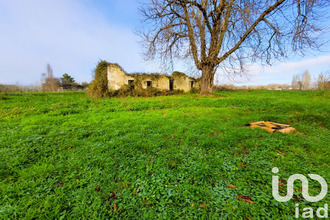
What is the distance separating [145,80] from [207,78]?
8575mm

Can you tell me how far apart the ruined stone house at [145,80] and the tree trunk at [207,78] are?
→ 611cm

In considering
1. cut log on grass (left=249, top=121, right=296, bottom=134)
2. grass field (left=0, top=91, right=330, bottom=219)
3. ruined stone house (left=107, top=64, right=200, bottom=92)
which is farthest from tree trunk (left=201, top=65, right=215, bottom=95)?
grass field (left=0, top=91, right=330, bottom=219)

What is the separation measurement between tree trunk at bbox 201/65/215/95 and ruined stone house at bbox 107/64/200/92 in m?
6.11

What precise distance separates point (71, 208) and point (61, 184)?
0.66 meters

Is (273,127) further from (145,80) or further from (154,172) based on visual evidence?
(145,80)

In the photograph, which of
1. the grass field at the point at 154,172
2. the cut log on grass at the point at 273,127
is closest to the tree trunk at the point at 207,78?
the cut log on grass at the point at 273,127

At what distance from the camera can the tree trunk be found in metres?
13.4

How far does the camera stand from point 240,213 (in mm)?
1659

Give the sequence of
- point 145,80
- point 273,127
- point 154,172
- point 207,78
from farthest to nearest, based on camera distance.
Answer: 1. point 145,80
2. point 207,78
3. point 273,127
4. point 154,172

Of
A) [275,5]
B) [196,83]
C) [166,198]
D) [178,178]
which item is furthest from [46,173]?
A: [196,83]

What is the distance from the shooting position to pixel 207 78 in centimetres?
1371

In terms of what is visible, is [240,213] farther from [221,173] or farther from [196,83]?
[196,83]

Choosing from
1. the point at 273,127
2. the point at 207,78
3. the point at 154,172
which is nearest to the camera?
the point at 154,172

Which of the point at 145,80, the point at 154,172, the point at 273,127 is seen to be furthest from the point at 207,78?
the point at 154,172
